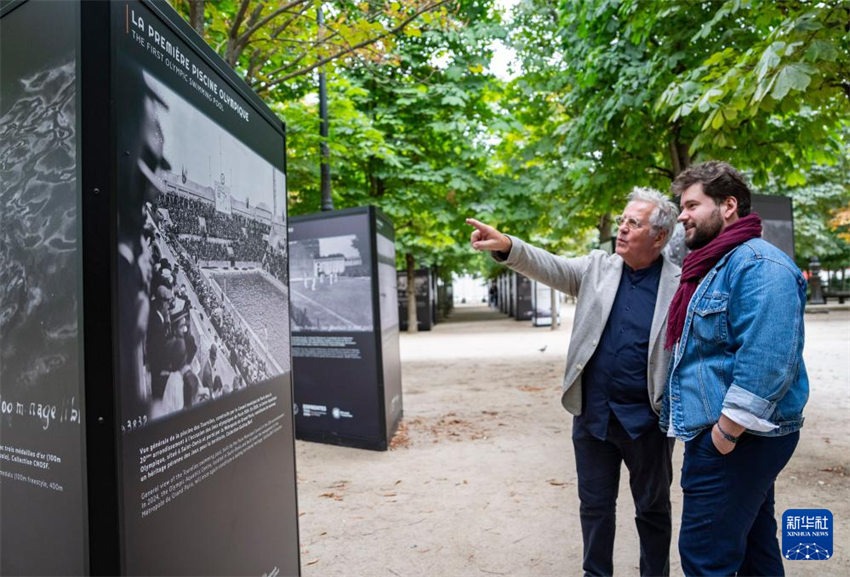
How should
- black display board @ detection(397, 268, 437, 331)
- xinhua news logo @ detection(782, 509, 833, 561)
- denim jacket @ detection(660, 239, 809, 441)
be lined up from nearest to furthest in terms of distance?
1. denim jacket @ detection(660, 239, 809, 441)
2. xinhua news logo @ detection(782, 509, 833, 561)
3. black display board @ detection(397, 268, 437, 331)

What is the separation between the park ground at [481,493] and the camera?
3.73 meters

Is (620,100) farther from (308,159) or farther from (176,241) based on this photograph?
(176,241)

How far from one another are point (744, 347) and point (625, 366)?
A: 814mm

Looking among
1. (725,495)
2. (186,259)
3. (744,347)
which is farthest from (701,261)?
(186,259)

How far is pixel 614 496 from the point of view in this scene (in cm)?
310

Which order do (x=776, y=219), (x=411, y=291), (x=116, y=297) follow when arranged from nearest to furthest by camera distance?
1. (x=116, y=297)
2. (x=776, y=219)
3. (x=411, y=291)

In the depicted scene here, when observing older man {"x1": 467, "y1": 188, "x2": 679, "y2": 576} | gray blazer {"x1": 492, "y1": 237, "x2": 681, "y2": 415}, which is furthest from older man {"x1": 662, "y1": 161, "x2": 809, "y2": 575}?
older man {"x1": 467, "y1": 188, "x2": 679, "y2": 576}

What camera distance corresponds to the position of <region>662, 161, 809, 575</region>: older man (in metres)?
2.15

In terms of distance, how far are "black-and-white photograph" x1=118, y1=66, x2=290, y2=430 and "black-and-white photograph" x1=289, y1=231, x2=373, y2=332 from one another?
147 inches

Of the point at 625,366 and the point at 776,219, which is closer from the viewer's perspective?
the point at 625,366

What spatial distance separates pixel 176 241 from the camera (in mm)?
1820

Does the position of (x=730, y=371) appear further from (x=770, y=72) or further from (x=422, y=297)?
(x=422, y=297)

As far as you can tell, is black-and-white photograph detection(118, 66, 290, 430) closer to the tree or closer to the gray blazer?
the gray blazer

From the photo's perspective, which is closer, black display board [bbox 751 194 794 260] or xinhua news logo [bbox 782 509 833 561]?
xinhua news logo [bbox 782 509 833 561]
